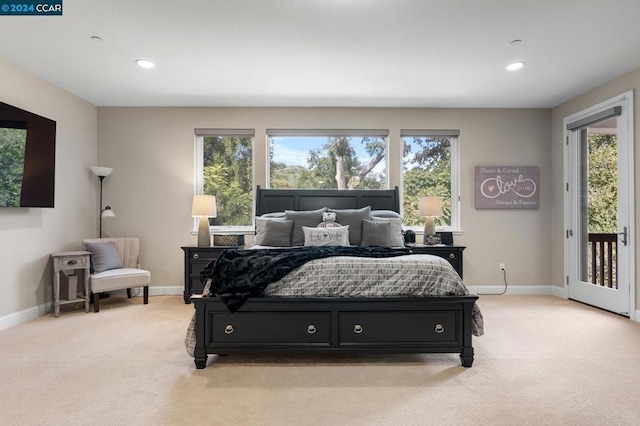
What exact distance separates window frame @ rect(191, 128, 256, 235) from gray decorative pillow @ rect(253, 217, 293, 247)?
87cm

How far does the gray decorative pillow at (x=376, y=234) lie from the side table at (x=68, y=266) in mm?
3178

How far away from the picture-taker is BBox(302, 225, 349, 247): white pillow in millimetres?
3801

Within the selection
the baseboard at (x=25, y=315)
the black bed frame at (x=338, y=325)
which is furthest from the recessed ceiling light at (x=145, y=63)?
the baseboard at (x=25, y=315)

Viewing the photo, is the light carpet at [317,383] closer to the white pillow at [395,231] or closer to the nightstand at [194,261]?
the nightstand at [194,261]

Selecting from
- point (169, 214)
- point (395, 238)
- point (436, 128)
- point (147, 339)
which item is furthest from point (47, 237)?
point (436, 128)

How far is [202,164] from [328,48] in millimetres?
2677

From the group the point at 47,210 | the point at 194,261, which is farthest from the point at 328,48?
the point at 47,210

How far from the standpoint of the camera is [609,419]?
6.07ft

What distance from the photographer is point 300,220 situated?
422 centimetres

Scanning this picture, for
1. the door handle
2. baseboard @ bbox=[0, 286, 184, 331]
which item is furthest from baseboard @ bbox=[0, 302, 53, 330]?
the door handle

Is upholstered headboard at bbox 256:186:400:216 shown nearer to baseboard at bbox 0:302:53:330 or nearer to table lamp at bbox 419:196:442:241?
table lamp at bbox 419:196:442:241

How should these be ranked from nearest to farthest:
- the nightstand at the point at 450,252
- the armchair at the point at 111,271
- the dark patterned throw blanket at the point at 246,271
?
1. the dark patterned throw blanket at the point at 246,271
2. the armchair at the point at 111,271
3. the nightstand at the point at 450,252

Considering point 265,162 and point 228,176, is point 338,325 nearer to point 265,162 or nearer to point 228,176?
point 265,162

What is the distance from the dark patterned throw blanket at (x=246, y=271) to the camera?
2486 mm
